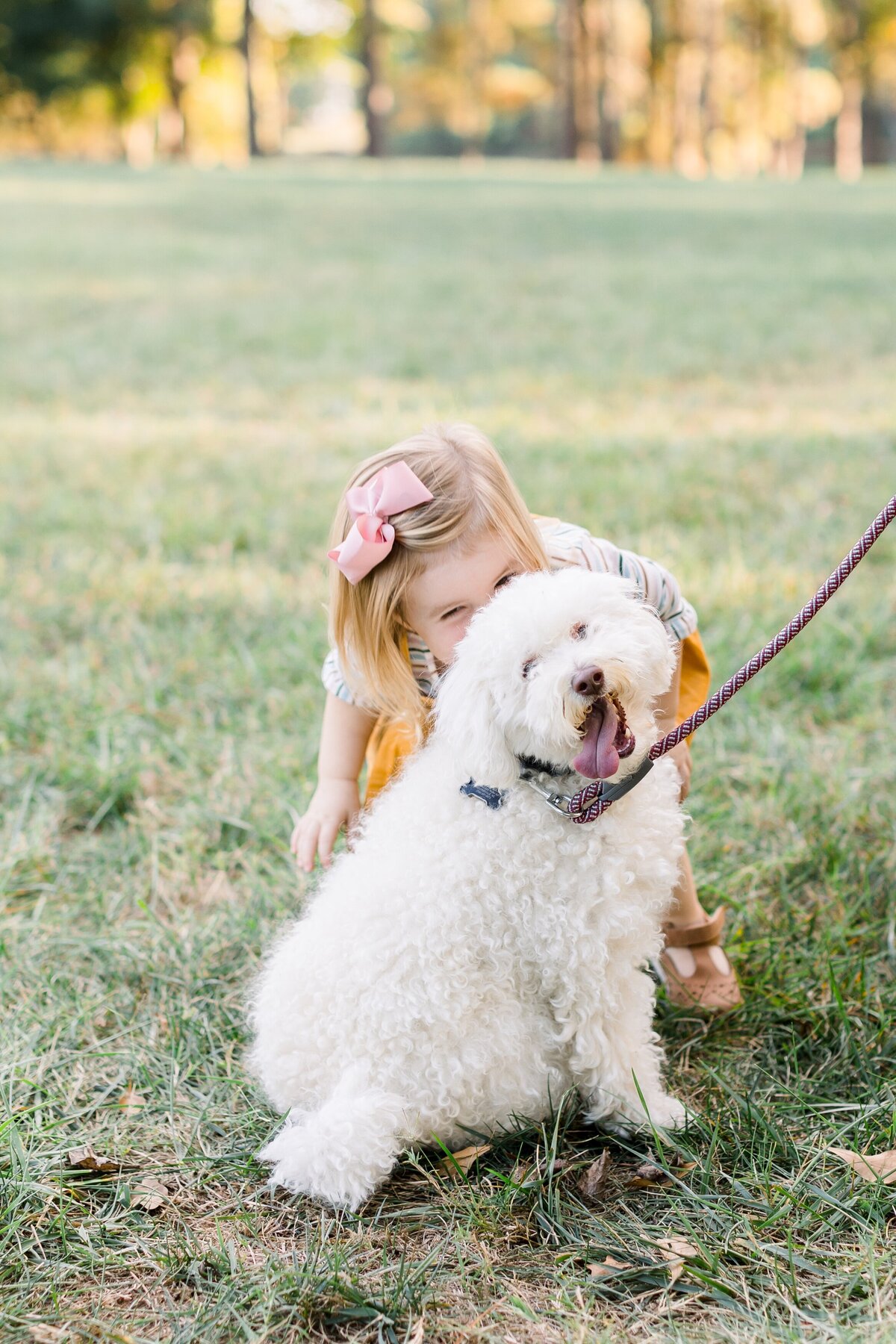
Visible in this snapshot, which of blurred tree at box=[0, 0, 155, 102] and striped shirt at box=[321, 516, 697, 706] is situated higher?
blurred tree at box=[0, 0, 155, 102]

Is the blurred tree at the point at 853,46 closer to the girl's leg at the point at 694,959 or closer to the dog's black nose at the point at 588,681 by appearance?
the girl's leg at the point at 694,959

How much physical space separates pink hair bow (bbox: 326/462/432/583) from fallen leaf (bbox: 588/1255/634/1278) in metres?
1.18

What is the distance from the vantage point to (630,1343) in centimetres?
162

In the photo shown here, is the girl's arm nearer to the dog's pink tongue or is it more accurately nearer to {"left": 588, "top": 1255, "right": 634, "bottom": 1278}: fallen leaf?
the dog's pink tongue

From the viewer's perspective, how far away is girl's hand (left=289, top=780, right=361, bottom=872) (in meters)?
2.37

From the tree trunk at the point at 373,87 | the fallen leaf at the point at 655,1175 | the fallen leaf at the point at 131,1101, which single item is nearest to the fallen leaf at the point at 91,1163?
the fallen leaf at the point at 131,1101

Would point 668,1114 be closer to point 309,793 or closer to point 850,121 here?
point 309,793

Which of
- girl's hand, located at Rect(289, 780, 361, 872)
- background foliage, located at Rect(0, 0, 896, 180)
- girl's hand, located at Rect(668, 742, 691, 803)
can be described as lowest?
girl's hand, located at Rect(289, 780, 361, 872)

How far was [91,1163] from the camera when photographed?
198 centimetres

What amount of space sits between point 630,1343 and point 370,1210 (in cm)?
47

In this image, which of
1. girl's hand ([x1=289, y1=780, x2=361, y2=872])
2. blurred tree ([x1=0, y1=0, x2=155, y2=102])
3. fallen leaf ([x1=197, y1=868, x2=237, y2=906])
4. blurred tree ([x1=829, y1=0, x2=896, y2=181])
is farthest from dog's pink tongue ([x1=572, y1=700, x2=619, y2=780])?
blurred tree ([x1=0, y1=0, x2=155, y2=102])

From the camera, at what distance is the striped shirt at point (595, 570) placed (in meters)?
2.30

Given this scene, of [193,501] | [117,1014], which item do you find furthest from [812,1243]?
[193,501]

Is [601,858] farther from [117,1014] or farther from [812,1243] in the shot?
[117,1014]
